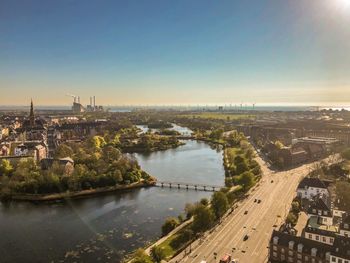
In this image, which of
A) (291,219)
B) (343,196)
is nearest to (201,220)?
(291,219)

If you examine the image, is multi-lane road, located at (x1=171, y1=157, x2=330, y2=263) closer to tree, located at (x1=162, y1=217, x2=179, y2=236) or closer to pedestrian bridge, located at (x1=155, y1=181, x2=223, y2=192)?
tree, located at (x1=162, y1=217, x2=179, y2=236)

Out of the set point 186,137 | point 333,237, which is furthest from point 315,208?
point 186,137

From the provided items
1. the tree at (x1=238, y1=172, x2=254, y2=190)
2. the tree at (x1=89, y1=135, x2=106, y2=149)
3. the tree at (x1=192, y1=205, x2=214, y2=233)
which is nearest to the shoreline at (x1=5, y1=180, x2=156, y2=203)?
the tree at (x1=238, y1=172, x2=254, y2=190)

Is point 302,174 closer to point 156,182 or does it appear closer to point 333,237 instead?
point 156,182

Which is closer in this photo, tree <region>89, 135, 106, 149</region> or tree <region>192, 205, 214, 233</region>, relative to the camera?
tree <region>192, 205, 214, 233</region>

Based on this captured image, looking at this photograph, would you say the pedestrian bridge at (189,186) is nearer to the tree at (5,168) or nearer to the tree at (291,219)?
the tree at (291,219)

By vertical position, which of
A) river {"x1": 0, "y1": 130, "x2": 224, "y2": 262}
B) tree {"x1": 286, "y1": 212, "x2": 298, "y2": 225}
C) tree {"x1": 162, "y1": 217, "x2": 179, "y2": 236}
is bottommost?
river {"x1": 0, "y1": 130, "x2": 224, "y2": 262}
